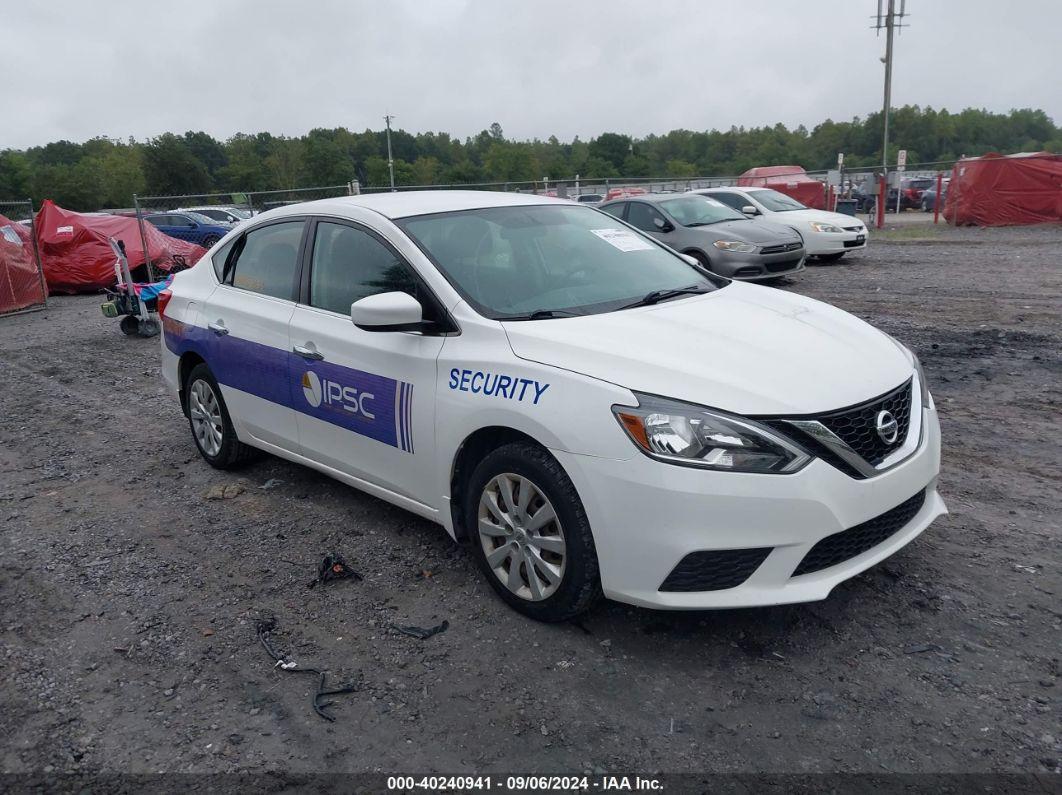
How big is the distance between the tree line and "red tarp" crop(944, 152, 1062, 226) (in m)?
38.8

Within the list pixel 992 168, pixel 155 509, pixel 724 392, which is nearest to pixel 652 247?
pixel 724 392

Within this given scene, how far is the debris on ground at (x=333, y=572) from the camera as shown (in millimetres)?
4093

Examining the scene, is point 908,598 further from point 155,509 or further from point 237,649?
point 155,509

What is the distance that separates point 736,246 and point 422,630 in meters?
10.3

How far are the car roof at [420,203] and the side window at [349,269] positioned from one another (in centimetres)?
15

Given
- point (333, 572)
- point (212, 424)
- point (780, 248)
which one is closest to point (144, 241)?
point (780, 248)

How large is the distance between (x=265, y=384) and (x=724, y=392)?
285 centimetres

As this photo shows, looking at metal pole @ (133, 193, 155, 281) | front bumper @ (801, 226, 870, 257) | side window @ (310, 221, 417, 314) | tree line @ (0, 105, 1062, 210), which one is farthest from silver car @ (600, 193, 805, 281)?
tree line @ (0, 105, 1062, 210)

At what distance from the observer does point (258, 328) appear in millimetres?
4863

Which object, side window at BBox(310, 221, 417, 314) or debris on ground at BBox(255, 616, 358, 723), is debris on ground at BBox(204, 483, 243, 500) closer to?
side window at BBox(310, 221, 417, 314)

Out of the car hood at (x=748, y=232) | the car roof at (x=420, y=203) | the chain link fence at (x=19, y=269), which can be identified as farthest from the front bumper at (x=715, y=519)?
the chain link fence at (x=19, y=269)

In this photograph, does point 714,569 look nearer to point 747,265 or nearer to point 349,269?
point 349,269

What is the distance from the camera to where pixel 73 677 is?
3395 millimetres

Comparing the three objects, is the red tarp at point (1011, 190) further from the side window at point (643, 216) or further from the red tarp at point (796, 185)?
the side window at point (643, 216)
